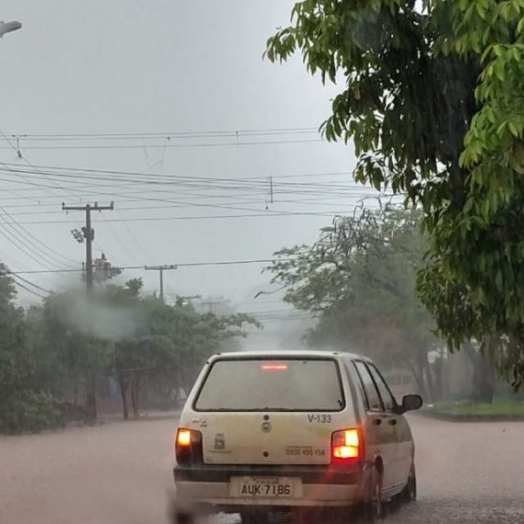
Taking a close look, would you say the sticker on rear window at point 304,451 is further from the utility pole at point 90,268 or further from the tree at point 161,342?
the tree at point 161,342

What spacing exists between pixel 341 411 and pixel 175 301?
97.0 feet

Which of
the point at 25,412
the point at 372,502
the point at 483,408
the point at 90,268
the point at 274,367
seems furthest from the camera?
the point at 90,268

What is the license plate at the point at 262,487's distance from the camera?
27.1 feet

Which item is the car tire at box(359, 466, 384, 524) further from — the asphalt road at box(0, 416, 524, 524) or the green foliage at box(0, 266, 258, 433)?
the green foliage at box(0, 266, 258, 433)

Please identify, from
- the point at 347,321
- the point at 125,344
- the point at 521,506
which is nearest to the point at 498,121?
the point at 521,506

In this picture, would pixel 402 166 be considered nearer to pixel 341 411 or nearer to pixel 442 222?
pixel 442 222

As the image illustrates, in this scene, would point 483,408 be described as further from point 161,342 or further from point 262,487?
point 262,487

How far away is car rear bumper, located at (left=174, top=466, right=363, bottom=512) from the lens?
8.17 m

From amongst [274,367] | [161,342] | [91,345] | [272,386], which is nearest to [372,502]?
[272,386]

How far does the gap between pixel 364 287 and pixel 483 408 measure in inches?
211

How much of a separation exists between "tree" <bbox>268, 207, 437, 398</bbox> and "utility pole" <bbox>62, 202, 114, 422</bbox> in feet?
19.6

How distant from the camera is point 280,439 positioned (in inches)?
328

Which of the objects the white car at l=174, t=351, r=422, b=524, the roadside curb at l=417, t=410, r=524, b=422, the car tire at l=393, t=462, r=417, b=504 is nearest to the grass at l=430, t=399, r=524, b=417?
the roadside curb at l=417, t=410, r=524, b=422

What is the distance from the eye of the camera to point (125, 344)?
35625mm
